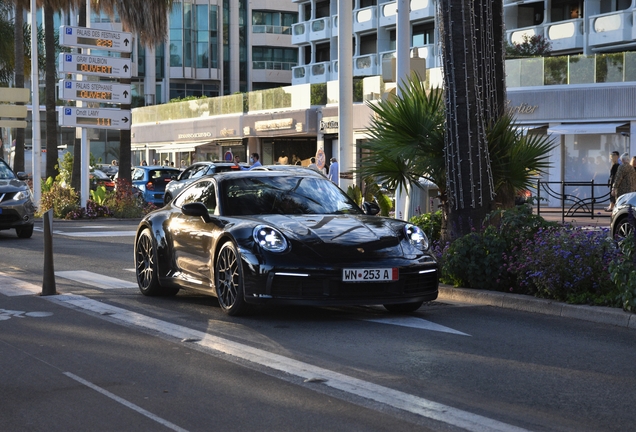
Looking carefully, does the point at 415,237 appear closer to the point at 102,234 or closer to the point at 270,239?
the point at 270,239

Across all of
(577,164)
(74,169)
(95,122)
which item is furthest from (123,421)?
(577,164)

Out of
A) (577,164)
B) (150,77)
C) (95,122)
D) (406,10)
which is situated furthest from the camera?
(150,77)

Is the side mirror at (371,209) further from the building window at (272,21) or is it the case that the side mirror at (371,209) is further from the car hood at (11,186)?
the building window at (272,21)

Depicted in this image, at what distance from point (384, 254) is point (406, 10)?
10334mm

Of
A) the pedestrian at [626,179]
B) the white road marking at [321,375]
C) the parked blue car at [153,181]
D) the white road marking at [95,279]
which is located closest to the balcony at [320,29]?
the parked blue car at [153,181]

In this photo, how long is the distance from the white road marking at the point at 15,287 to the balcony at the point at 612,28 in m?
35.5

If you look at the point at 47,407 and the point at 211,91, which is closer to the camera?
the point at 47,407

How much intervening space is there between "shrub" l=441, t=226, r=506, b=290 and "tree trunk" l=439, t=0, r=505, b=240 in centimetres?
68

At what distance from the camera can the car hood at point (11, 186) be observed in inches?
800

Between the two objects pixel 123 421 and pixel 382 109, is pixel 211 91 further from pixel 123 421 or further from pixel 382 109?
pixel 123 421

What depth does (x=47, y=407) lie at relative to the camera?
6.09m

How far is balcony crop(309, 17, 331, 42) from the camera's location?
219 feet

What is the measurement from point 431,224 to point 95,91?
1885cm

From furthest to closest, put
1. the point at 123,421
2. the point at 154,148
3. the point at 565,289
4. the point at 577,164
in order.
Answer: the point at 154,148 < the point at 577,164 < the point at 565,289 < the point at 123,421
